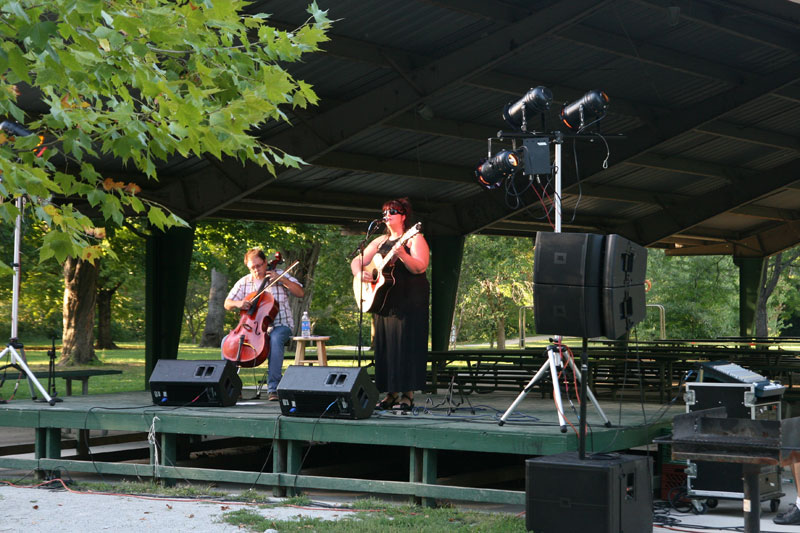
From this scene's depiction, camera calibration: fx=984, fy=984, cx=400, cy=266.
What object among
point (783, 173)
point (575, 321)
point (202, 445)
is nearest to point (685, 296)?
point (783, 173)

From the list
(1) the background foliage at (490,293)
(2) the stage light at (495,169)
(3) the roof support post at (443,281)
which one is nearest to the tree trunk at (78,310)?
(1) the background foliage at (490,293)

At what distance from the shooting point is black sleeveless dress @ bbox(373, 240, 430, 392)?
8.23 meters

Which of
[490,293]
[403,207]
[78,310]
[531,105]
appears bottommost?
[78,310]

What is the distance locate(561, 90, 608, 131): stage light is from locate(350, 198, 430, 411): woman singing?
5.08 feet

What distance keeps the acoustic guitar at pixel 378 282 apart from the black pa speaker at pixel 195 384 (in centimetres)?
161

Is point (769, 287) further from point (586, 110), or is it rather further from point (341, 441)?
point (341, 441)

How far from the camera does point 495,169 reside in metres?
10.0

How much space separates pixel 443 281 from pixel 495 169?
29.2 ft

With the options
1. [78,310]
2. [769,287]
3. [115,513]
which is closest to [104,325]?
[78,310]

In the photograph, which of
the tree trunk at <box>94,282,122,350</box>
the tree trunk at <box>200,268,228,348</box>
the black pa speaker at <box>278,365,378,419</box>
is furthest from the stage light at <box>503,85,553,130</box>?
the tree trunk at <box>94,282,122,350</box>

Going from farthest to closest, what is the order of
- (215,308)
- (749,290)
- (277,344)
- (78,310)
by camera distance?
(215,308) → (749,290) → (78,310) → (277,344)

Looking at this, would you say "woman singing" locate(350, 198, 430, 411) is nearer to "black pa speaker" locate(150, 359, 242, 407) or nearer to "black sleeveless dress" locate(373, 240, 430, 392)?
Answer: "black sleeveless dress" locate(373, 240, 430, 392)

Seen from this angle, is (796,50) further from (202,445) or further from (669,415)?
(202,445)

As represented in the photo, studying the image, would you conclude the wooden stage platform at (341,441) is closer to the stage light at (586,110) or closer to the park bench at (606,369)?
the park bench at (606,369)
